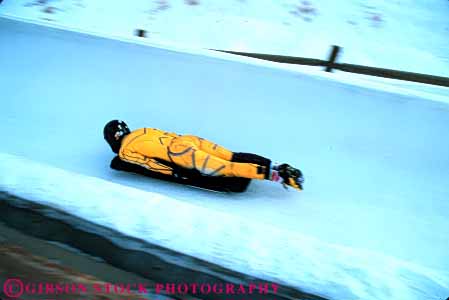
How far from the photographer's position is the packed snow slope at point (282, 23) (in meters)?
4.98

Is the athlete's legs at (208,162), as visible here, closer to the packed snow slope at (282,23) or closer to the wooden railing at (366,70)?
the wooden railing at (366,70)

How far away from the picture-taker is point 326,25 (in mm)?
5312

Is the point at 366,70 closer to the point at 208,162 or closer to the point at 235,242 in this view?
the point at 208,162

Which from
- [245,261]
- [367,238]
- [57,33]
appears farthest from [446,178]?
[57,33]

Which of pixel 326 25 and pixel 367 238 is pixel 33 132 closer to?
pixel 367 238

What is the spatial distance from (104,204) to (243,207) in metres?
0.75

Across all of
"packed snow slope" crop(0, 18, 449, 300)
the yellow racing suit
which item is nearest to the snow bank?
"packed snow slope" crop(0, 18, 449, 300)

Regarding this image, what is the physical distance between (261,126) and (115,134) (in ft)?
3.20

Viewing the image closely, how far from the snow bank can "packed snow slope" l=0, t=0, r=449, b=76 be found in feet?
10.8

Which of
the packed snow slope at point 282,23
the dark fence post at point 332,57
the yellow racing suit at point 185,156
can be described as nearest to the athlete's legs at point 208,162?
the yellow racing suit at point 185,156

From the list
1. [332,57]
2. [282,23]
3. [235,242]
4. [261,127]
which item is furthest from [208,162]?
[282,23]

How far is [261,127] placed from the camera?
2826mm

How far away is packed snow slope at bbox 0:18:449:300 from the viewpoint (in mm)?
2201

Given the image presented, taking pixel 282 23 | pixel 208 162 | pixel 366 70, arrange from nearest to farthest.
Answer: pixel 208 162, pixel 366 70, pixel 282 23
